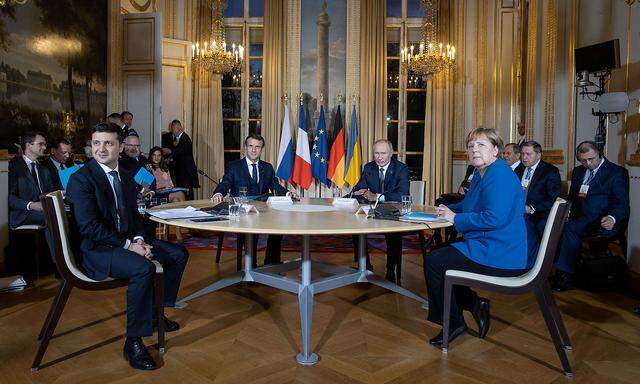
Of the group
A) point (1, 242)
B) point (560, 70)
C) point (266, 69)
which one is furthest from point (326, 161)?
point (1, 242)

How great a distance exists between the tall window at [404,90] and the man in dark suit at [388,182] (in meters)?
4.12

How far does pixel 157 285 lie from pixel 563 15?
5895 mm

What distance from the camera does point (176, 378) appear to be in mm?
2395

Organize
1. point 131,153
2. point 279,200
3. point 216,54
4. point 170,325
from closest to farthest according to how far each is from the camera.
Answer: point 170,325 < point 279,200 < point 131,153 < point 216,54

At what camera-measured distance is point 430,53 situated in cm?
746

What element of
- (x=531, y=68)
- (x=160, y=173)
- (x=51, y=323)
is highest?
(x=531, y=68)

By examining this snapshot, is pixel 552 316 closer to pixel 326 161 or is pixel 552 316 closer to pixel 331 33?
pixel 326 161

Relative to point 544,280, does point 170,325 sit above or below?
below

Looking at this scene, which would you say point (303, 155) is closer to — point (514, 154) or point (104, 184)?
point (514, 154)

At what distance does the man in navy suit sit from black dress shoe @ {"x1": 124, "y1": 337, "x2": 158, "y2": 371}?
3.27 meters

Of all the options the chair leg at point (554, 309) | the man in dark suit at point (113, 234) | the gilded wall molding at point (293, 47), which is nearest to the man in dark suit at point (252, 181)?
the man in dark suit at point (113, 234)

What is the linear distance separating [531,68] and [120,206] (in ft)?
20.3

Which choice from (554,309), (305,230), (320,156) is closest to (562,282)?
(554,309)

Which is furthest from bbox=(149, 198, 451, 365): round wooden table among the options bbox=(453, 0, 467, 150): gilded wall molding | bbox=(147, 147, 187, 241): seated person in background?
bbox=(453, 0, 467, 150): gilded wall molding
